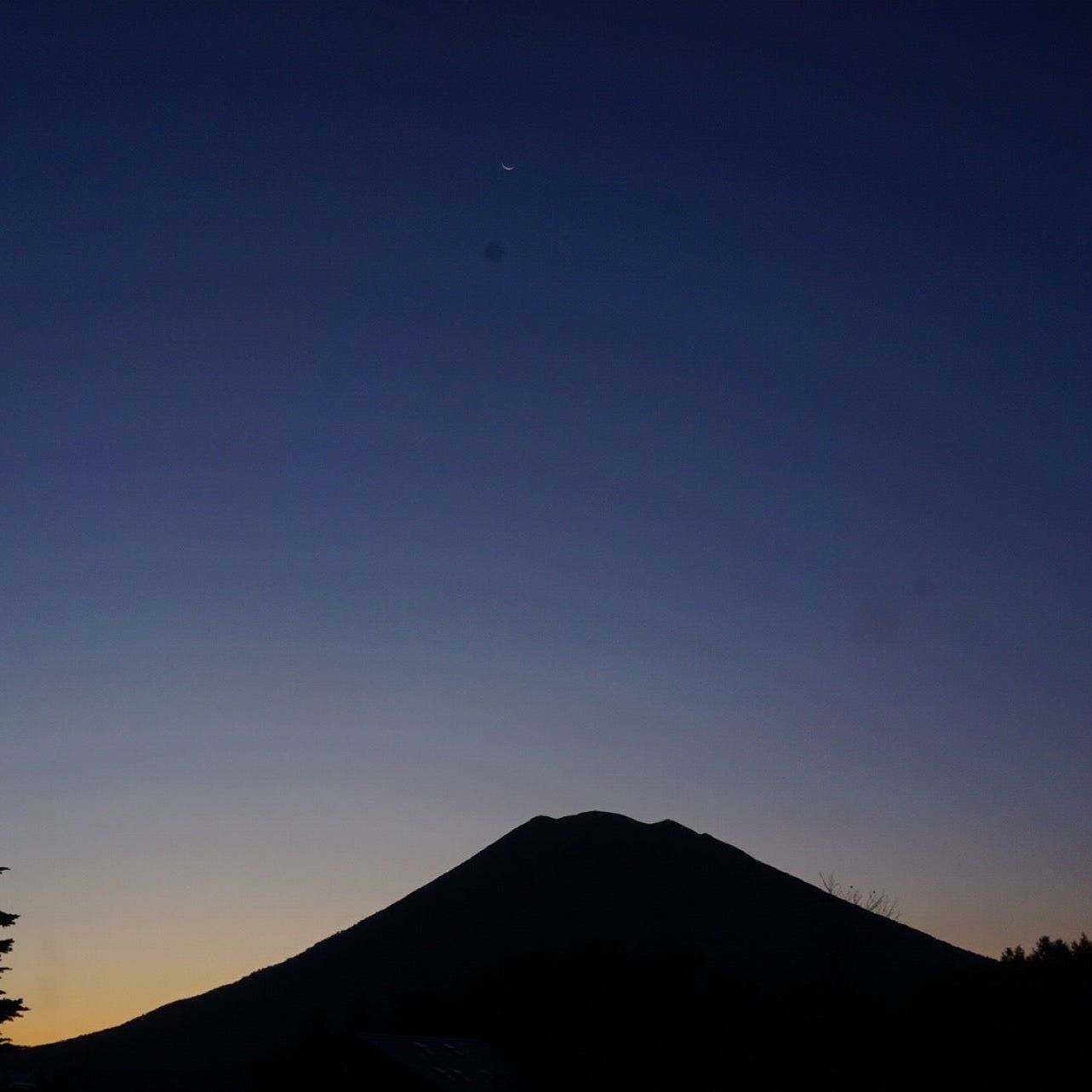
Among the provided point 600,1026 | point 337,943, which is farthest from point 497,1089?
point 337,943

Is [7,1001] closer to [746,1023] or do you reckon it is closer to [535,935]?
[746,1023]

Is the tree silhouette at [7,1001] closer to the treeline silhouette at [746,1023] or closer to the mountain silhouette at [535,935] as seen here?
the treeline silhouette at [746,1023]

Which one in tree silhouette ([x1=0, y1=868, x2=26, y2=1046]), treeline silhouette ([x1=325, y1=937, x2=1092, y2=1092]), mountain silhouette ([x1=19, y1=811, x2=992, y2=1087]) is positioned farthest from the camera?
mountain silhouette ([x1=19, y1=811, x2=992, y2=1087])

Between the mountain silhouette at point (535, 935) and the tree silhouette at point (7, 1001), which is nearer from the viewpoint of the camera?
the tree silhouette at point (7, 1001)

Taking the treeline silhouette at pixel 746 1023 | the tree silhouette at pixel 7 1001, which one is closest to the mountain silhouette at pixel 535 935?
the treeline silhouette at pixel 746 1023

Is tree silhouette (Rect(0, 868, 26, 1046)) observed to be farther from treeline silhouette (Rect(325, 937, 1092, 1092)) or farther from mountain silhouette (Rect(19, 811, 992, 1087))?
mountain silhouette (Rect(19, 811, 992, 1087))

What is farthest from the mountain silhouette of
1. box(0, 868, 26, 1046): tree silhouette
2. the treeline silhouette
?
box(0, 868, 26, 1046): tree silhouette

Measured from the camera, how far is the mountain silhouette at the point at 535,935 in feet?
380

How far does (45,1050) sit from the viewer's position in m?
132

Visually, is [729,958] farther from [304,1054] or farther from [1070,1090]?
[304,1054]

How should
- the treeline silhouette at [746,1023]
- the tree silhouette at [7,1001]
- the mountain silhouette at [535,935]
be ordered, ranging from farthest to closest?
the mountain silhouette at [535,935], the treeline silhouette at [746,1023], the tree silhouette at [7,1001]

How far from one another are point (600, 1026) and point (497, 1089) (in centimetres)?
2498

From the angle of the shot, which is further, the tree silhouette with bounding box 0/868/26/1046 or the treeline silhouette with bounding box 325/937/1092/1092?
the treeline silhouette with bounding box 325/937/1092/1092

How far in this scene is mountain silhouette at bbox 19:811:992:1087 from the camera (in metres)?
116
